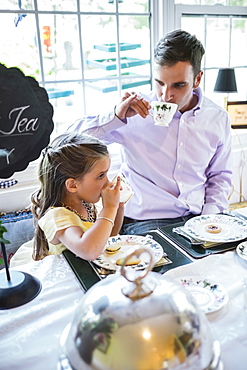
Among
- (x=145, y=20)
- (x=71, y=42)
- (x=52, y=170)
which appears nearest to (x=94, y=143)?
(x=52, y=170)

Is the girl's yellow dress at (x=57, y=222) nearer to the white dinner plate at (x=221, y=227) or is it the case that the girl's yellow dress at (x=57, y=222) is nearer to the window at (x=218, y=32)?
the white dinner plate at (x=221, y=227)

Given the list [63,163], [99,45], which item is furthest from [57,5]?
[63,163]

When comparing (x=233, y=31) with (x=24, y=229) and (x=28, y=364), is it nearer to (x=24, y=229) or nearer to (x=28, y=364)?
(x=24, y=229)

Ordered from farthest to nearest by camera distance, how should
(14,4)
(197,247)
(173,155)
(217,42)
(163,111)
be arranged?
(217,42) → (14,4) → (173,155) → (163,111) → (197,247)

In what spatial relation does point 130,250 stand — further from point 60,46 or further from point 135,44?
point 135,44

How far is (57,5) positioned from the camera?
220 centimetres

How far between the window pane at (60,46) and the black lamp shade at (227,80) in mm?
1036

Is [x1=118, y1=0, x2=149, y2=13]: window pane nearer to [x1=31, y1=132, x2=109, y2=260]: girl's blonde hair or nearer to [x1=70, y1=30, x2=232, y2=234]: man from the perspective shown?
[x1=70, y1=30, x2=232, y2=234]: man

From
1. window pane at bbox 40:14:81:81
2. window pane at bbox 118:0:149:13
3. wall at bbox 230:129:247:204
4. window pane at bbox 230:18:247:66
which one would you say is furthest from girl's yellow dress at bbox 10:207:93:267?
window pane at bbox 230:18:247:66

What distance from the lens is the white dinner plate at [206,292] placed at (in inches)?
31.1

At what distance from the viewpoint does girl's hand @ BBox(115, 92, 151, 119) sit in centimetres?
147

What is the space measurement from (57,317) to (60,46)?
75.8 inches

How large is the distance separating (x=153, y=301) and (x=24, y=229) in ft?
4.82

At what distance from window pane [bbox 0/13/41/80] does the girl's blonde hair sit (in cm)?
105
